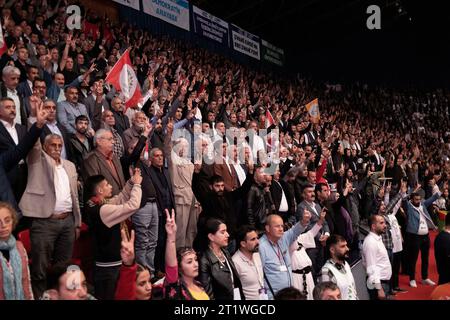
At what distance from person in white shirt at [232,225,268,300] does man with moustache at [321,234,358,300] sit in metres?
0.51

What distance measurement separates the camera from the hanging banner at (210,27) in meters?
13.0

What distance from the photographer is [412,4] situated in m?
12.8

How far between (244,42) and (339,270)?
12.0m

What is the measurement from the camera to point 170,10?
38.9ft

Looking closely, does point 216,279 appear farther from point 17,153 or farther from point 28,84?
point 28,84

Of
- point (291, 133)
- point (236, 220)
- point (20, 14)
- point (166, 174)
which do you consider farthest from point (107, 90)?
point (291, 133)

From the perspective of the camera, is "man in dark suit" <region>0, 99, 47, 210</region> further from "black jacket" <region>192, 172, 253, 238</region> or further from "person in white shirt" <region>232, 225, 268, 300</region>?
"black jacket" <region>192, 172, 253, 238</region>

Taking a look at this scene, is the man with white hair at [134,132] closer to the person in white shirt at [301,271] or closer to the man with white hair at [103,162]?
the man with white hair at [103,162]

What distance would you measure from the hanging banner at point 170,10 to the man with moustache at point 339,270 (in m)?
8.43

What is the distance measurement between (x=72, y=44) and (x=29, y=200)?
382 cm

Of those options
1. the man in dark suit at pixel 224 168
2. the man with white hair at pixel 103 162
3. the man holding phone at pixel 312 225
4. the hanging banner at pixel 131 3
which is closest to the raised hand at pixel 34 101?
the man with white hair at pixel 103 162

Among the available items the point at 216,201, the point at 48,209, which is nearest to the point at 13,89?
the point at 48,209

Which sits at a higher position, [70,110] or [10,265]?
[70,110]
